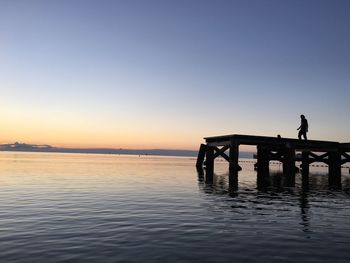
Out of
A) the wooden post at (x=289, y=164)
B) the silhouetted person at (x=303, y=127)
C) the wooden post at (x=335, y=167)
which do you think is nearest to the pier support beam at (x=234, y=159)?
the wooden post at (x=289, y=164)

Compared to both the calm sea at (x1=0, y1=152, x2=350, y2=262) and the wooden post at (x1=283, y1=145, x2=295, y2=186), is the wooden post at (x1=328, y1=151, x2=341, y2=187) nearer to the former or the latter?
the wooden post at (x1=283, y1=145, x2=295, y2=186)

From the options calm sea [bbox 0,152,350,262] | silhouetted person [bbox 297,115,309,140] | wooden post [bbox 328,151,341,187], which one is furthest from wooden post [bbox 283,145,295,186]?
calm sea [bbox 0,152,350,262]

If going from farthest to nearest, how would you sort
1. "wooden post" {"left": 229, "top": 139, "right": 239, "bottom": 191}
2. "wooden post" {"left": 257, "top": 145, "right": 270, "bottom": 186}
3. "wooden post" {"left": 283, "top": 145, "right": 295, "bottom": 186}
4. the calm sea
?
"wooden post" {"left": 257, "top": 145, "right": 270, "bottom": 186}, "wooden post" {"left": 283, "top": 145, "right": 295, "bottom": 186}, "wooden post" {"left": 229, "top": 139, "right": 239, "bottom": 191}, the calm sea

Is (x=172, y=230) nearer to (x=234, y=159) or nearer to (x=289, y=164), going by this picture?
(x=234, y=159)

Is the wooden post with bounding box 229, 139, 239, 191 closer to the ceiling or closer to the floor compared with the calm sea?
closer to the ceiling

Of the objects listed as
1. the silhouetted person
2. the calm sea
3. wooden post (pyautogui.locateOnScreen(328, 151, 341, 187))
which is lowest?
the calm sea

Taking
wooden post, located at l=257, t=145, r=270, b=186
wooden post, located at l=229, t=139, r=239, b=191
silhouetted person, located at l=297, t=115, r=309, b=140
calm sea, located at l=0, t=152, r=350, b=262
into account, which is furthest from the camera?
wooden post, located at l=257, t=145, r=270, b=186

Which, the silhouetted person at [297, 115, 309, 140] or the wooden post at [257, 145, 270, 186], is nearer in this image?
the silhouetted person at [297, 115, 309, 140]

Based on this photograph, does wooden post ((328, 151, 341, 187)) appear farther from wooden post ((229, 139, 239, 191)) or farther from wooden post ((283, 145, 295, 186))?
wooden post ((229, 139, 239, 191))

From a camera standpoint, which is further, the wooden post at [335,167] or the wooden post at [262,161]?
the wooden post at [262,161]

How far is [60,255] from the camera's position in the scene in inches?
270

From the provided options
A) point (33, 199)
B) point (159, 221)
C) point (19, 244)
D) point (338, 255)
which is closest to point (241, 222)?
point (159, 221)

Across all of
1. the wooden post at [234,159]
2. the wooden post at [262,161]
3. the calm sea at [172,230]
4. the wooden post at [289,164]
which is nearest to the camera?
the calm sea at [172,230]

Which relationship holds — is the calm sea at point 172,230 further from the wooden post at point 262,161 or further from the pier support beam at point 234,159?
the wooden post at point 262,161
